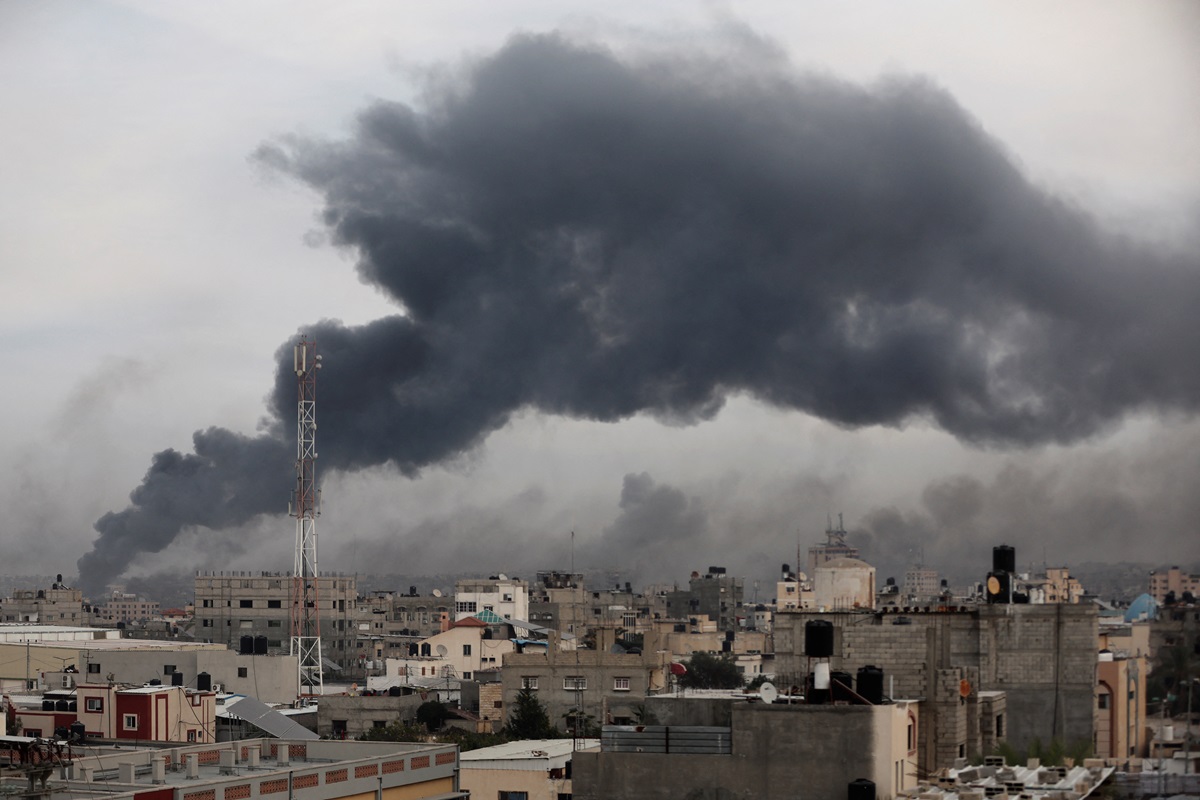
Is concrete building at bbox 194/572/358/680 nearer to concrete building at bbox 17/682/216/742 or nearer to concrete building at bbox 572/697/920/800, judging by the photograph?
concrete building at bbox 17/682/216/742

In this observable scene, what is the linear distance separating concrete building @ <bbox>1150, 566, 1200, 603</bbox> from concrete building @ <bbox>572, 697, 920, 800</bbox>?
20.7 feet

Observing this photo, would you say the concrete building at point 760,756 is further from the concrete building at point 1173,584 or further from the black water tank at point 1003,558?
the black water tank at point 1003,558

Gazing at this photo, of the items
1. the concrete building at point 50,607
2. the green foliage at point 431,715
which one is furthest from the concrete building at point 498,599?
the green foliage at point 431,715

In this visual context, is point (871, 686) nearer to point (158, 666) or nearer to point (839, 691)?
point (839, 691)

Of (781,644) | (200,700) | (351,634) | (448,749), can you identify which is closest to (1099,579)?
→ (781,644)

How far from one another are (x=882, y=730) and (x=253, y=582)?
371 feet

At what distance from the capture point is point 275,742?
45094mm

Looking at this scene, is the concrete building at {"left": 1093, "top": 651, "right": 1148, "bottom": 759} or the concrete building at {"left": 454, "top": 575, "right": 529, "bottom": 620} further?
the concrete building at {"left": 454, "top": 575, "right": 529, "bottom": 620}

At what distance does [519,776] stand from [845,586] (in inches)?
465

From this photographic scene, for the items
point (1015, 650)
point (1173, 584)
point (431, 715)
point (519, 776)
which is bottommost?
point (431, 715)

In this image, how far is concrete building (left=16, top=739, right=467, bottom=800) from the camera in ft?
118

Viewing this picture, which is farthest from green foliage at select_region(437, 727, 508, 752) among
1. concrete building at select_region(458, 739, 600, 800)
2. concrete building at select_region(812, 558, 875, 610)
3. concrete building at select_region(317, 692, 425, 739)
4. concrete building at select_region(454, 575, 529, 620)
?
concrete building at select_region(454, 575, 529, 620)

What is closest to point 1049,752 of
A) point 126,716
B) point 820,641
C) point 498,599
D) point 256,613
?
point 820,641

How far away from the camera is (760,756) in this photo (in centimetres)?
3781
